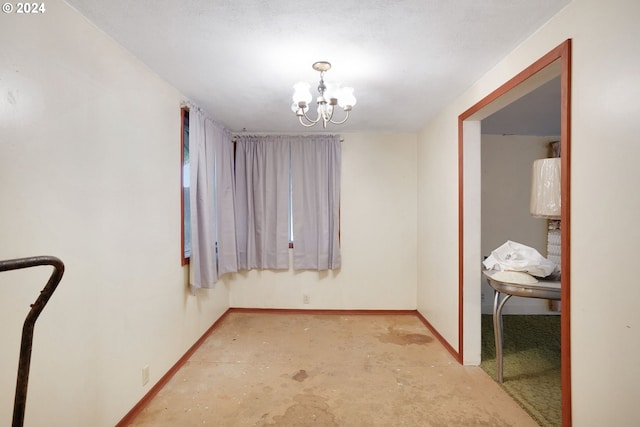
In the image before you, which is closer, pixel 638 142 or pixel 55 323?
pixel 638 142

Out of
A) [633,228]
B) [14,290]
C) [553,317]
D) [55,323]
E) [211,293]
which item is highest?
[633,228]

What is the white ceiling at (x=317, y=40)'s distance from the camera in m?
1.41

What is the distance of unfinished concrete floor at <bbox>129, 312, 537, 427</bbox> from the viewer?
1854 millimetres

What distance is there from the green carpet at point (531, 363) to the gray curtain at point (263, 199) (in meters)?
2.48

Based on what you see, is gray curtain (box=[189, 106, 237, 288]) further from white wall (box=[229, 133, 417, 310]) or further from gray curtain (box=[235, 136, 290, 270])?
white wall (box=[229, 133, 417, 310])

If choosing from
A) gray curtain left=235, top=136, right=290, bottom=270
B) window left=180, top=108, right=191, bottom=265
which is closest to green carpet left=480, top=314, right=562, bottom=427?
gray curtain left=235, top=136, right=290, bottom=270

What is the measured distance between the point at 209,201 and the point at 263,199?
902mm

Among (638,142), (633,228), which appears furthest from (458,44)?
(633,228)

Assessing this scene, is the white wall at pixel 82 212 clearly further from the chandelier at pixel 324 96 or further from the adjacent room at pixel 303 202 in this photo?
the chandelier at pixel 324 96

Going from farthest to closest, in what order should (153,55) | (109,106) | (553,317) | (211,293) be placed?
(553,317) < (211,293) < (153,55) < (109,106)

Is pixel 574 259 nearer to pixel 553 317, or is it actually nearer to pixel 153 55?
pixel 153 55

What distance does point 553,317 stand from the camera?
12.0 feet

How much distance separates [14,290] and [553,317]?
5.02 metres

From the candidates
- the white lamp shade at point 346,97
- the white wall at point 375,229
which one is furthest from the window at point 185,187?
the white wall at point 375,229
